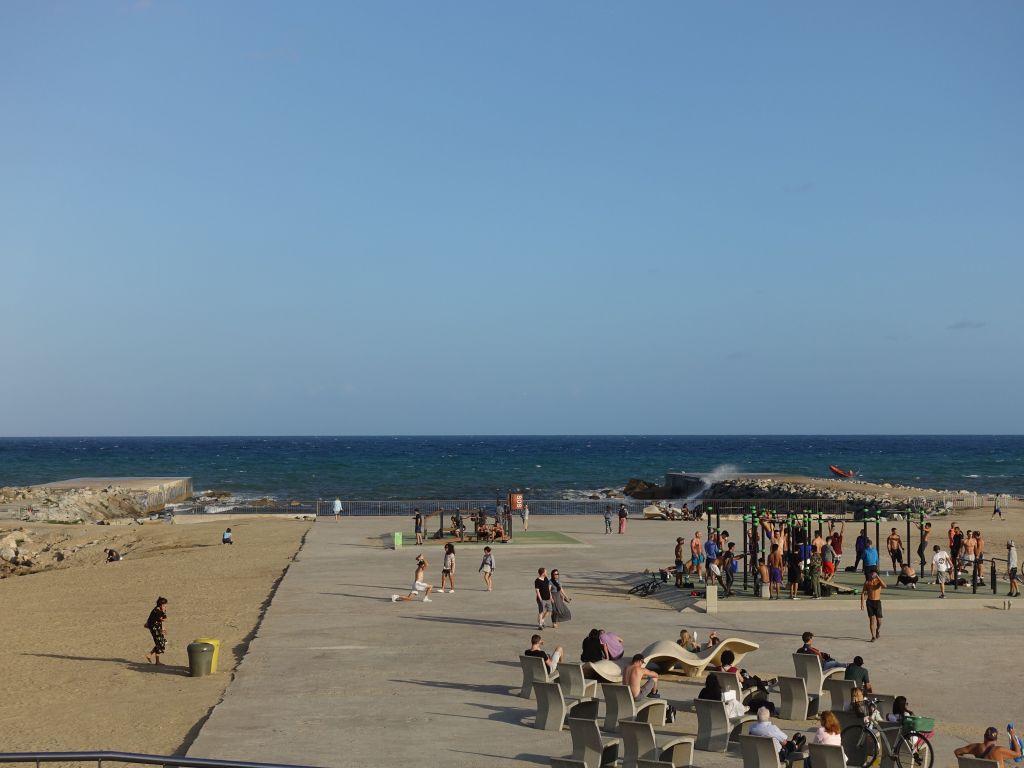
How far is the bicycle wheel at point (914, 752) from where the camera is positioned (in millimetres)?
13797

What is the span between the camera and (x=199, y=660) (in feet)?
68.5

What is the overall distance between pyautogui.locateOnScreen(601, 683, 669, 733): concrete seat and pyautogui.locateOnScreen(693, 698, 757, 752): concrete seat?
935 millimetres

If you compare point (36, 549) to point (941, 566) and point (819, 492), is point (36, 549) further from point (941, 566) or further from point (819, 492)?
point (819, 492)

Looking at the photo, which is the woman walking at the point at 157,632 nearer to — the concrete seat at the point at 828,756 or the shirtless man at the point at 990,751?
the concrete seat at the point at 828,756

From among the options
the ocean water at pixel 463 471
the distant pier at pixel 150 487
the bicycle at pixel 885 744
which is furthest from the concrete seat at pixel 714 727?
the ocean water at pixel 463 471

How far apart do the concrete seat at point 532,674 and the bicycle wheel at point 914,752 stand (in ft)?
20.1

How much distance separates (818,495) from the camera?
255 ft

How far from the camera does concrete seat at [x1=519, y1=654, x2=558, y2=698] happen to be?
18.0 m

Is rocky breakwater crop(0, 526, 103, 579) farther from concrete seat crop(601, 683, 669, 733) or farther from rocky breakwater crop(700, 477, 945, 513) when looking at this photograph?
rocky breakwater crop(700, 477, 945, 513)

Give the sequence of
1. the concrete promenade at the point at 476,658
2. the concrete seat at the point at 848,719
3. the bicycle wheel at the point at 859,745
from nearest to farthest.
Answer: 1. the bicycle wheel at the point at 859,745
2. the concrete seat at the point at 848,719
3. the concrete promenade at the point at 476,658

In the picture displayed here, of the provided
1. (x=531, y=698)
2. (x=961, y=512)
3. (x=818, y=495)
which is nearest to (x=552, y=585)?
(x=531, y=698)

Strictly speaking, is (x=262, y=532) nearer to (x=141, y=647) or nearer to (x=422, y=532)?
(x=422, y=532)

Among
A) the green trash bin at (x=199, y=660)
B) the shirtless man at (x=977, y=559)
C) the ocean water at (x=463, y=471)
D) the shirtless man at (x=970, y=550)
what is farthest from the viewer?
the ocean water at (x=463, y=471)

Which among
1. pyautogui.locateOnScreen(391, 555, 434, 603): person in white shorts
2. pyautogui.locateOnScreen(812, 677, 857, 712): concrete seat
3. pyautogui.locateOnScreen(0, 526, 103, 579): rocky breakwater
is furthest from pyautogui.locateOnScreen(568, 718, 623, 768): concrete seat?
pyautogui.locateOnScreen(0, 526, 103, 579): rocky breakwater
